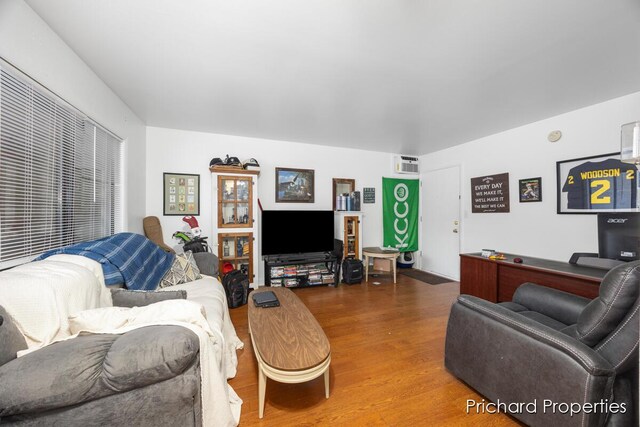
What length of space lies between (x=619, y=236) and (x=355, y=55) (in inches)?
100

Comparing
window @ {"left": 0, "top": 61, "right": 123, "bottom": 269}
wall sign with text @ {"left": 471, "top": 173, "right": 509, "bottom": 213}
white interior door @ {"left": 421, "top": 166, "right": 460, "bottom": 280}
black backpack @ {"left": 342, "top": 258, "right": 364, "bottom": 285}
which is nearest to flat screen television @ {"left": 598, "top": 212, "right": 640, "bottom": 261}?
wall sign with text @ {"left": 471, "top": 173, "right": 509, "bottom": 213}

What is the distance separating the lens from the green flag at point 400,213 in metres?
4.80

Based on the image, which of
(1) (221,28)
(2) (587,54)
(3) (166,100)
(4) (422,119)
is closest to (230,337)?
(1) (221,28)

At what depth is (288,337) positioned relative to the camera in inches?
61.4

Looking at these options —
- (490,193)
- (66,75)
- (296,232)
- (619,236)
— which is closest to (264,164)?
(296,232)

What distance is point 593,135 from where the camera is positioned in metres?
2.70

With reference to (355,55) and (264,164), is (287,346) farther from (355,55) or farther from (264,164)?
(264,164)

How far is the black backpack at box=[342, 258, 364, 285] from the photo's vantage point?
158 inches

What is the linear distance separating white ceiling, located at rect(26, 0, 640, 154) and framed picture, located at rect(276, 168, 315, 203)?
1186mm

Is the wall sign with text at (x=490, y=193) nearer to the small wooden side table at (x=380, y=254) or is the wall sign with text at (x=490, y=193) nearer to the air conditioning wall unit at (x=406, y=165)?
the air conditioning wall unit at (x=406, y=165)

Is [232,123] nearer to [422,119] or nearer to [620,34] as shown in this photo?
[422,119]

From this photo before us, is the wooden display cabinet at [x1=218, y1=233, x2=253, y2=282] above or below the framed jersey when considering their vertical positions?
below

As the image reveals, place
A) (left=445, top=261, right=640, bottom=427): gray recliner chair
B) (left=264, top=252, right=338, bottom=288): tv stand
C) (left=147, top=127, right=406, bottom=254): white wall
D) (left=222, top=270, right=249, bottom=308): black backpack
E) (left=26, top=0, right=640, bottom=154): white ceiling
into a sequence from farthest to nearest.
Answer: (left=264, top=252, right=338, bottom=288): tv stand < (left=147, top=127, right=406, bottom=254): white wall < (left=222, top=270, right=249, bottom=308): black backpack < (left=26, top=0, right=640, bottom=154): white ceiling < (left=445, top=261, right=640, bottom=427): gray recliner chair

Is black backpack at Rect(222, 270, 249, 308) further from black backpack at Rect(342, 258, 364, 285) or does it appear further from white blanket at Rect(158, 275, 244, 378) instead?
black backpack at Rect(342, 258, 364, 285)
